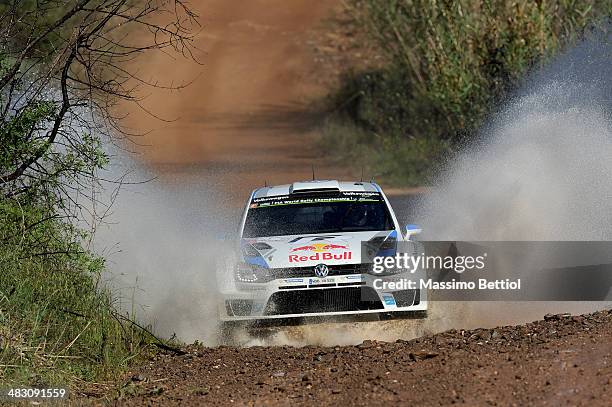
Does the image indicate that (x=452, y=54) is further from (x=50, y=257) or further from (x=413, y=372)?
(x=413, y=372)

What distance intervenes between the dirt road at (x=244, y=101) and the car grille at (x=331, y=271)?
13895mm

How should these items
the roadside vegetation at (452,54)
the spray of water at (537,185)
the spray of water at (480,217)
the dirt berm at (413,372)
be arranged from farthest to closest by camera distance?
the roadside vegetation at (452,54), the spray of water at (537,185), the spray of water at (480,217), the dirt berm at (413,372)

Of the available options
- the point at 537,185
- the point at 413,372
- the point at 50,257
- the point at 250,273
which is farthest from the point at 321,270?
the point at 537,185

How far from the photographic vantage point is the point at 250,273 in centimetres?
1034

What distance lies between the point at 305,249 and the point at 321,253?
172 mm

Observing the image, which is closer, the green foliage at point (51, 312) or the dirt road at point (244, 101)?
the green foliage at point (51, 312)

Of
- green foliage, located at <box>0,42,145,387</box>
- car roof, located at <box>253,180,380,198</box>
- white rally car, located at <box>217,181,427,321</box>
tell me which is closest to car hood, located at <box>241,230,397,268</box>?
white rally car, located at <box>217,181,427,321</box>

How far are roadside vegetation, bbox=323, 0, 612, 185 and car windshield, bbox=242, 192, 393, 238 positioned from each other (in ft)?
27.8

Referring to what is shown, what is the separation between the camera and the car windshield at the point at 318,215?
11.2 meters

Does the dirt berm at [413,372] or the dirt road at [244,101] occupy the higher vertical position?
the dirt road at [244,101]

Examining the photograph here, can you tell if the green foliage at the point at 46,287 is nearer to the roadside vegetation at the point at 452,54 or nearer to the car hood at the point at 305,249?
the car hood at the point at 305,249

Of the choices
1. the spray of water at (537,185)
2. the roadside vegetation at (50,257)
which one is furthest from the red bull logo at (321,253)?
the roadside vegetation at (50,257)

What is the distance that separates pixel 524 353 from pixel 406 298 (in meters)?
1.89

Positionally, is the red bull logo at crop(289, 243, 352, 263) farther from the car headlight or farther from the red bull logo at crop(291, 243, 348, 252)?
the car headlight
